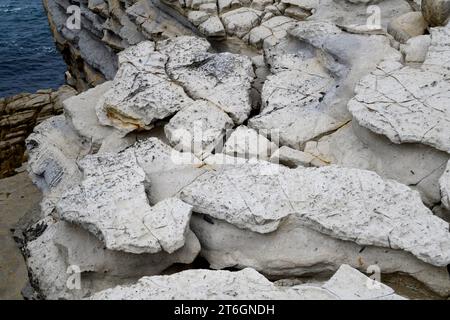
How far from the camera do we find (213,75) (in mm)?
6172

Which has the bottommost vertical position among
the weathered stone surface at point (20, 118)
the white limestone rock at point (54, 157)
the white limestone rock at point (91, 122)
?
the weathered stone surface at point (20, 118)

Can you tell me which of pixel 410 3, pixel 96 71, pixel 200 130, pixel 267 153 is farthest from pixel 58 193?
pixel 96 71

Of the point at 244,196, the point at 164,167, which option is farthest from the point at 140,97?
the point at 244,196

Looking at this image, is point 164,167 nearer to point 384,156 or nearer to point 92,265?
point 92,265

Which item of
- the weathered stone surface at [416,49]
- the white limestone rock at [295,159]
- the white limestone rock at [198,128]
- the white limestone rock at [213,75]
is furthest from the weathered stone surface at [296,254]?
the weathered stone surface at [416,49]

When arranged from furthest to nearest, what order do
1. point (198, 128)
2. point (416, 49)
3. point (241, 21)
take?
point (241, 21), point (416, 49), point (198, 128)

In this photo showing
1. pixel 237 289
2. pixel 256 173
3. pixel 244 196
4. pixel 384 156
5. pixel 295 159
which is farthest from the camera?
pixel 295 159

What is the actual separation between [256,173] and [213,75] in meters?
1.82

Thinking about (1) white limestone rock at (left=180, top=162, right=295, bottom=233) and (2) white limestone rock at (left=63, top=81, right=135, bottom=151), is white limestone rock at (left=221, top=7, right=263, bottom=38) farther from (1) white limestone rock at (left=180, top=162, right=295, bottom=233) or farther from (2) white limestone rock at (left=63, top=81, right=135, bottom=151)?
(1) white limestone rock at (left=180, top=162, right=295, bottom=233)

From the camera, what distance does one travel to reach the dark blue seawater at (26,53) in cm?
1664

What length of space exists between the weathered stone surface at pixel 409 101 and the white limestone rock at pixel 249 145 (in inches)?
33.3

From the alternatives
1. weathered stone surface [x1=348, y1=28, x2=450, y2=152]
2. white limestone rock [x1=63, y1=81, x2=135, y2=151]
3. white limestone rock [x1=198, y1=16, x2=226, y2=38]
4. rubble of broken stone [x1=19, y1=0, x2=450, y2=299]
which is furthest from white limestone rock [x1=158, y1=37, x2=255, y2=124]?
weathered stone surface [x1=348, y1=28, x2=450, y2=152]

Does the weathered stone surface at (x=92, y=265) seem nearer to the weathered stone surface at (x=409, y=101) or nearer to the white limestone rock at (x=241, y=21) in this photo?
the weathered stone surface at (x=409, y=101)

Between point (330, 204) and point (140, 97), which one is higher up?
point (140, 97)
